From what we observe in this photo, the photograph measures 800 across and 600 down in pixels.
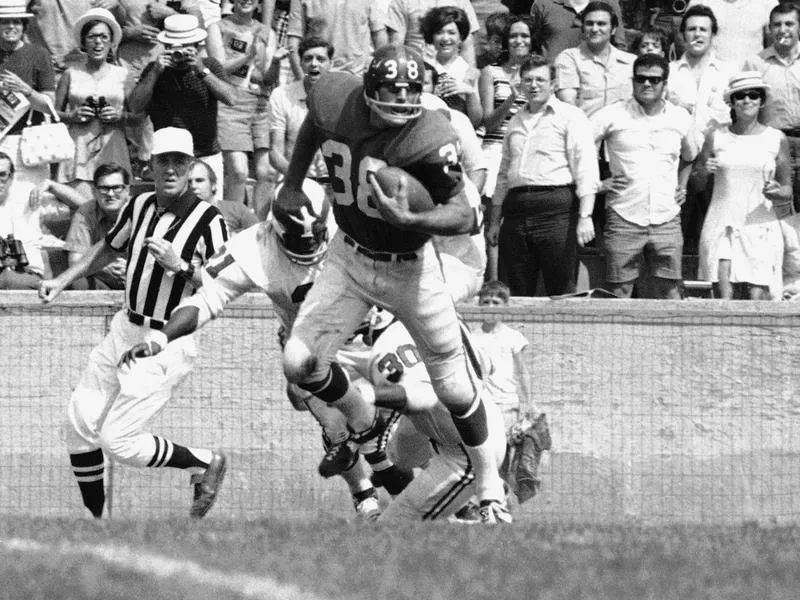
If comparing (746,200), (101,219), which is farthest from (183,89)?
(746,200)

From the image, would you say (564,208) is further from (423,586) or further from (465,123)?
(423,586)

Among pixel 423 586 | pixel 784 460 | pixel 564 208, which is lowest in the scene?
pixel 784 460

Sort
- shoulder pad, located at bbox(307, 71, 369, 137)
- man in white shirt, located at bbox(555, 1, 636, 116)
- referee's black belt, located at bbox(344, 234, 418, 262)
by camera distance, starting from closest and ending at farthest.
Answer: shoulder pad, located at bbox(307, 71, 369, 137), referee's black belt, located at bbox(344, 234, 418, 262), man in white shirt, located at bbox(555, 1, 636, 116)

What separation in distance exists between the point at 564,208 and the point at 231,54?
3.08 metres

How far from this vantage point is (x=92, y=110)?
45.2 ft

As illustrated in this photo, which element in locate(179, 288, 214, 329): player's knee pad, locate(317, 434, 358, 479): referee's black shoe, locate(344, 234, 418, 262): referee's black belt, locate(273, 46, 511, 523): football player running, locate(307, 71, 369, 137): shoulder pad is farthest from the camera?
locate(317, 434, 358, 479): referee's black shoe

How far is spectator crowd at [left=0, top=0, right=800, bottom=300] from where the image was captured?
1341 centimetres

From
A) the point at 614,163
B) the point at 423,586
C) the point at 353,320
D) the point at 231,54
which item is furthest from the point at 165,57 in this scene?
the point at 423,586

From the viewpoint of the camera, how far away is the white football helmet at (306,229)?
1009 cm

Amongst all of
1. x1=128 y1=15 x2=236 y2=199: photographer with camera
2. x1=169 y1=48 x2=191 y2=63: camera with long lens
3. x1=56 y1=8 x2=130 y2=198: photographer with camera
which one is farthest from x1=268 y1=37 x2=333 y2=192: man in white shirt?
x1=56 y1=8 x2=130 y2=198: photographer with camera

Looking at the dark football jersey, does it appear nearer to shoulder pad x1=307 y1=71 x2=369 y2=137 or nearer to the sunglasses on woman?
shoulder pad x1=307 y1=71 x2=369 y2=137

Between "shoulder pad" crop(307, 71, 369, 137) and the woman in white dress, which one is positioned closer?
"shoulder pad" crop(307, 71, 369, 137)

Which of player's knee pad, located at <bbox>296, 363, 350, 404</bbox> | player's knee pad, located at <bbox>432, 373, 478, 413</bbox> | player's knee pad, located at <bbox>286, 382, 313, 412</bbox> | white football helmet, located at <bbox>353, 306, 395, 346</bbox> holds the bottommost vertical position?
player's knee pad, located at <bbox>286, 382, 313, 412</bbox>

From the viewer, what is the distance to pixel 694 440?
13.3m
